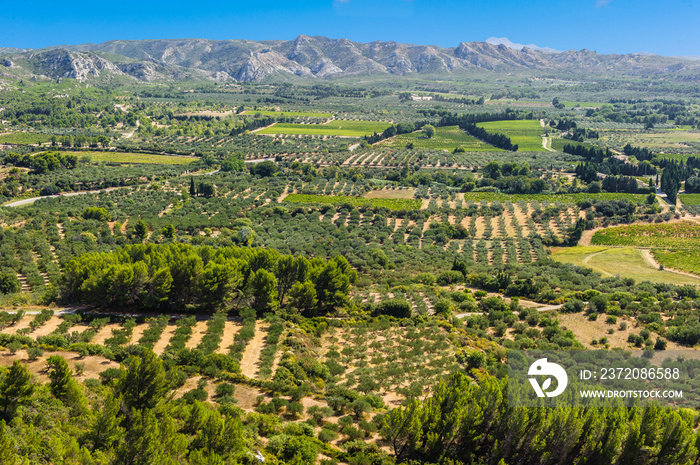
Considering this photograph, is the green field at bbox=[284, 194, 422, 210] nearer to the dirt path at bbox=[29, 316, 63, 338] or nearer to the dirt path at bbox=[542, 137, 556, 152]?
the dirt path at bbox=[29, 316, 63, 338]

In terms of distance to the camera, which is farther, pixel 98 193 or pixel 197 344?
pixel 98 193

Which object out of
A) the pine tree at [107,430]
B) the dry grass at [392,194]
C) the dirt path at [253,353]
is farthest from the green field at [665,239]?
the pine tree at [107,430]

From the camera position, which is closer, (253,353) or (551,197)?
(253,353)

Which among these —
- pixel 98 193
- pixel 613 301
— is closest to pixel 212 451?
pixel 613 301

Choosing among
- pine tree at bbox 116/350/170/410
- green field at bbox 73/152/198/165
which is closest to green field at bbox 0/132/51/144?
green field at bbox 73/152/198/165

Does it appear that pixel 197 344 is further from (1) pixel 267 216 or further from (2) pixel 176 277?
(1) pixel 267 216

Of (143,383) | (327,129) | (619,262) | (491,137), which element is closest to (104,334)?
(143,383)

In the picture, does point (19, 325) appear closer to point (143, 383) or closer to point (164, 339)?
point (164, 339)
